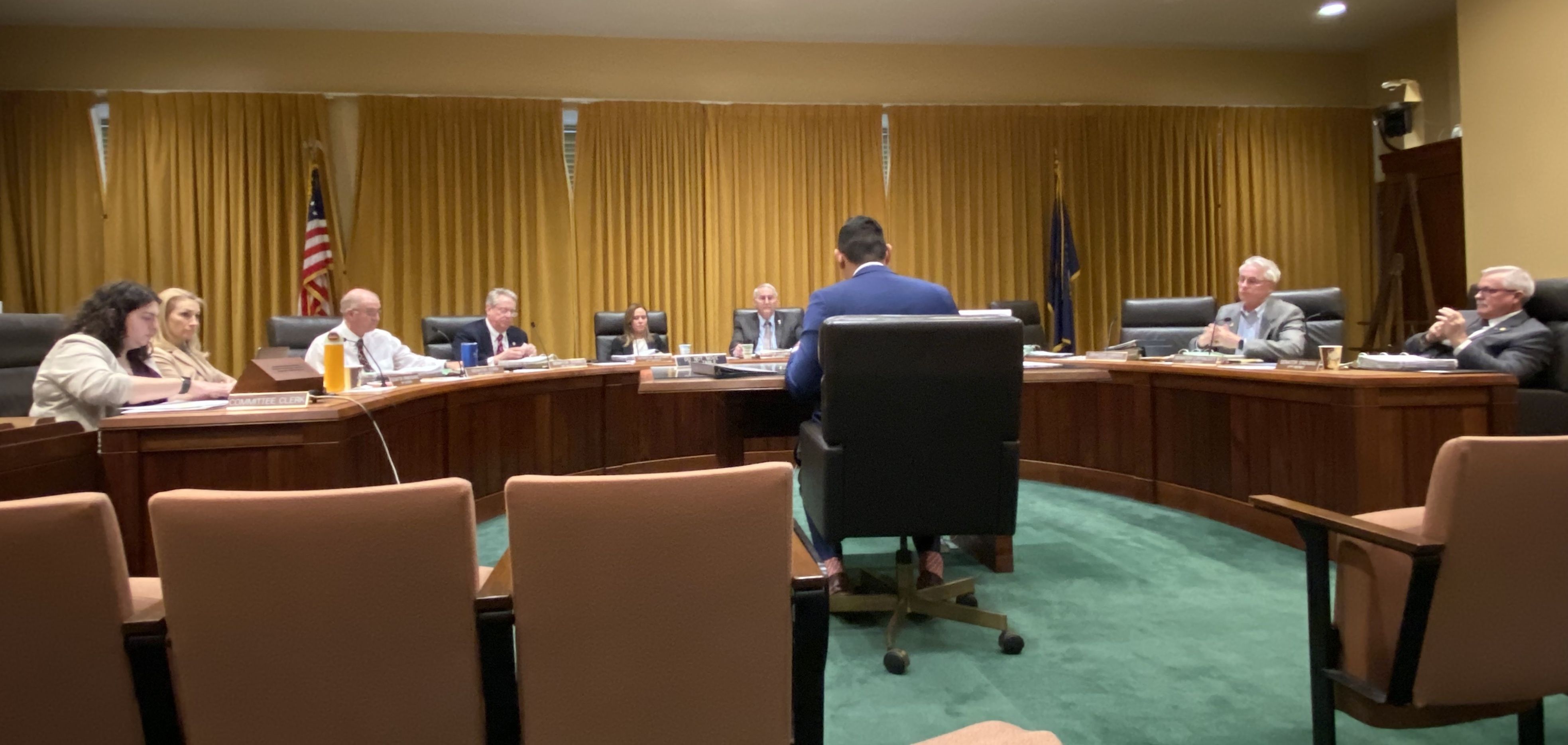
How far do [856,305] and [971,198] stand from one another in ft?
16.1

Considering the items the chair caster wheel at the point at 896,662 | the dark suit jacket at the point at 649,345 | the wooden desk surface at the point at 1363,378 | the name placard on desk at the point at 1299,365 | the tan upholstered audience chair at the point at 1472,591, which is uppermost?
the dark suit jacket at the point at 649,345

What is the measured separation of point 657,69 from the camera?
6707 millimetres

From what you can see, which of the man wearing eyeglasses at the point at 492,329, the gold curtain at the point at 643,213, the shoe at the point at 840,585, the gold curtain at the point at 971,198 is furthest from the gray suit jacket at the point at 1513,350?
the gold curtain at the point at 643,213

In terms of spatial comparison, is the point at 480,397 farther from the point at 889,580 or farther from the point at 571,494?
the point at 571,494

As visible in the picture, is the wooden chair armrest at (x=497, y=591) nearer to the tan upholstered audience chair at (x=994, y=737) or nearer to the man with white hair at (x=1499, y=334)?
the tan upholstered audience chair at (x=994, y=737)

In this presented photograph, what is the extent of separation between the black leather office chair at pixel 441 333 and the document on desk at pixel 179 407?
7.93 ft

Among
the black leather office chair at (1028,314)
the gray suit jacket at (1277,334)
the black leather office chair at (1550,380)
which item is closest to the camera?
the gray suit jacket at (1277,334)

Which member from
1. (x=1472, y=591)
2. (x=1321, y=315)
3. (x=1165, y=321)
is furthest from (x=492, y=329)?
(x=1472, y=591)

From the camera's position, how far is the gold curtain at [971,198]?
6945 millimetres

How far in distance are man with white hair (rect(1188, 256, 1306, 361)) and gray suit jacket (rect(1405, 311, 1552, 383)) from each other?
23.3 inches

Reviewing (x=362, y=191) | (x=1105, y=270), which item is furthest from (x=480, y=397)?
(x=1105, y=270)

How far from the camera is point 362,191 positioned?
643cm

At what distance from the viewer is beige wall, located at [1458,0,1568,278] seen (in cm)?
466

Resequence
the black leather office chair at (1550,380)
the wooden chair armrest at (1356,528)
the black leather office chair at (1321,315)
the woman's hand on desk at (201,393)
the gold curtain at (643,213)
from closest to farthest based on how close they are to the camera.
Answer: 1. the wooden chair armrest at (1356,528)
2. the woman's hand on desk at (201,393)
3. the black leather office chair at (1550,380)
4. the black leather office chair at (1321,315)
5. the gold curtain at (643,213)
